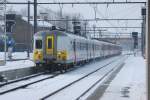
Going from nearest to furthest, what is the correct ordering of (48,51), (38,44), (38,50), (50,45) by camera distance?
(50,45)
(48,51)
(38,50)
(38,44)

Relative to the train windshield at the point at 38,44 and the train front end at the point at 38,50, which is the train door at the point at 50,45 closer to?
the train front end at the point at 38,50

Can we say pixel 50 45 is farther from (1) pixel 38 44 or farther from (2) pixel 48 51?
(1) pixel 38 44

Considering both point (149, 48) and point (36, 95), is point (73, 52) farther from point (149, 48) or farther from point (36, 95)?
point (149, 48)

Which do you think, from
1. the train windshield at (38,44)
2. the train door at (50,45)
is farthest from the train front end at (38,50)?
the train door at (50,45)

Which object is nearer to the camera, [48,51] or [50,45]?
[50,45]

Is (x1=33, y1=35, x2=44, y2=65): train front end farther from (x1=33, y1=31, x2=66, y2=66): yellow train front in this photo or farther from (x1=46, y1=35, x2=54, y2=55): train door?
(x1=46, y1=35, x2=54, y2=55): train door

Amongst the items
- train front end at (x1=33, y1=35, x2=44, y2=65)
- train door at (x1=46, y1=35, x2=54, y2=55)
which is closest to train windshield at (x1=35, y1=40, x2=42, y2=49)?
train front end at (x1=33, y1=35, x2=44, y2=65)

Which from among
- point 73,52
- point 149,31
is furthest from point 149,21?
point 73,52

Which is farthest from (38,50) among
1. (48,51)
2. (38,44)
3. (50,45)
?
(50,45)

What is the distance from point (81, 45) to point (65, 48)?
8.62m

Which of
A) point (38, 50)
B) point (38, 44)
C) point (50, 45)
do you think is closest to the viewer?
point (50, 45)

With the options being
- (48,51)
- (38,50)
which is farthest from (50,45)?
(38,50)

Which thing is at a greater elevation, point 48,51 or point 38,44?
point 38,44

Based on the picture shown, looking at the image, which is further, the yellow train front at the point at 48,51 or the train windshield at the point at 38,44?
the train windshield at the point at 38,44
